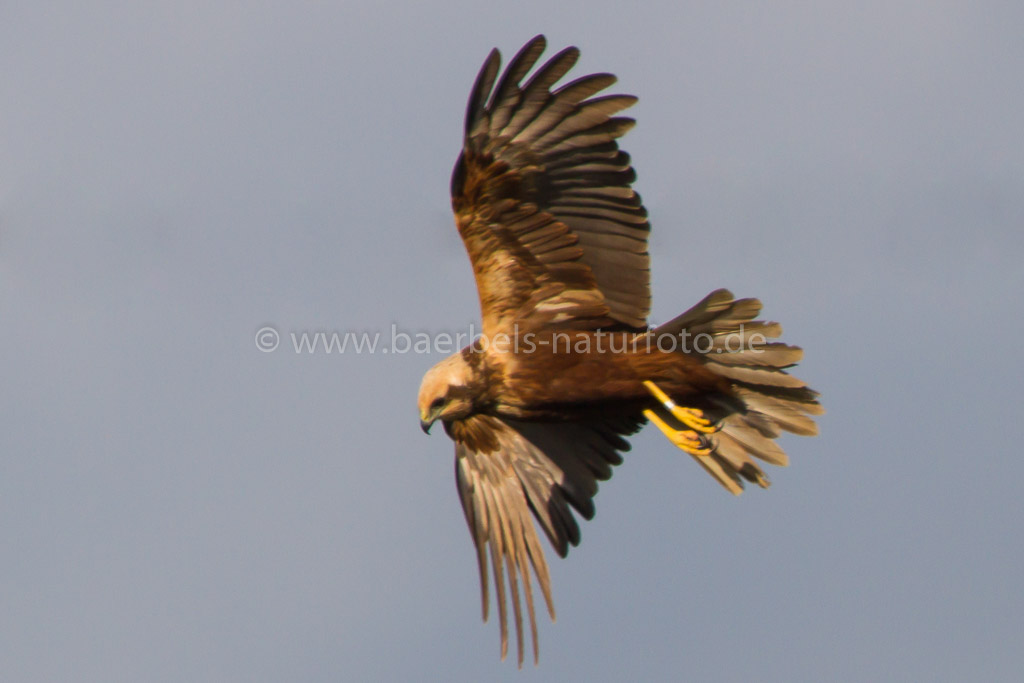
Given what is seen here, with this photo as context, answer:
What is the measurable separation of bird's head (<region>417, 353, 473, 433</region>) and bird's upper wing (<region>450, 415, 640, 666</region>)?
0.66 metres

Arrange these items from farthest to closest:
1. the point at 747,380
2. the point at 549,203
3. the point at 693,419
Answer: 1. the point at 693,419
2. the point at 747,380
3. the point at 549,203

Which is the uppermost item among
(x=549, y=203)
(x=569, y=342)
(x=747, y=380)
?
(x=549, y=203)

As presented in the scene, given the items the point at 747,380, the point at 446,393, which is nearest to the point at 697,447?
the point at 747,380

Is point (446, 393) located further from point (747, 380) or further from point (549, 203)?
point (747, 380)

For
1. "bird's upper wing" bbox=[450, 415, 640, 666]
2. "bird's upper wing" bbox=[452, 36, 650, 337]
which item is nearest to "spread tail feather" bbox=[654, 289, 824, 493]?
"bird's upper wing" bbox=[452, 36, 650, 337]

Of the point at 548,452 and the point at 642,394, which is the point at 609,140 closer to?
the point at 642,394

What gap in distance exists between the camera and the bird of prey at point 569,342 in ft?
28.9

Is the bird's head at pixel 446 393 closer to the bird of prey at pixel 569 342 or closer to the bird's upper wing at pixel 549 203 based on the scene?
the bird of prey at pixel 569 342

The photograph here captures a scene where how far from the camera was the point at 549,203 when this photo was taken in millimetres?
8969

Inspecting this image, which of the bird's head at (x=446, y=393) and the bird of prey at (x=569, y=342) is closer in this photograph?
the bird of prey at (x=569, y=342)

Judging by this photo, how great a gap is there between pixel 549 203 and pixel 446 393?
134 cm

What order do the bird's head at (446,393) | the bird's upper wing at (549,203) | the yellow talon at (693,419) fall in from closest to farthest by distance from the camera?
1. the bird's upper wing at (549,203)
2. the bird's head at (446,393)
3. the yellow talon at (693,419)

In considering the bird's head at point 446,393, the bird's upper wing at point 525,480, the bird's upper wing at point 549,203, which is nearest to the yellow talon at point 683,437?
the bird's upper wing at point 525,480

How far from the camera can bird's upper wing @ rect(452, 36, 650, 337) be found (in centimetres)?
872
